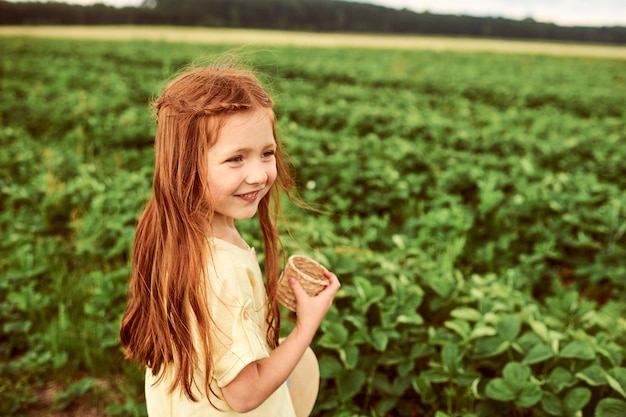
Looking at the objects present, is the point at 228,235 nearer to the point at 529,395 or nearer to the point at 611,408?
the point at 529,395

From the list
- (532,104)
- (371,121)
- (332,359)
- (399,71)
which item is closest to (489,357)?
(332,359)

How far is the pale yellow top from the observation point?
1108mm

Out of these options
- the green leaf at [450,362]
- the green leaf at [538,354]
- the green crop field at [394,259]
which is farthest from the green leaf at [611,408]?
the green leaf at [450,362]

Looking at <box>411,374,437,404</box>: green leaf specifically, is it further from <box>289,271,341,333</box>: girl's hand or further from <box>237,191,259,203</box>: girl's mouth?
<box>237,191,259,203</box>: girl's mouth

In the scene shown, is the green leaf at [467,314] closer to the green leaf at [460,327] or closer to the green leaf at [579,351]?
the green leaf at [460,327]

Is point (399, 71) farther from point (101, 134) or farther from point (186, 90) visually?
point (186, 90)

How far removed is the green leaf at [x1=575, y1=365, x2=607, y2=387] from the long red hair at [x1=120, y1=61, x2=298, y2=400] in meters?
1.34

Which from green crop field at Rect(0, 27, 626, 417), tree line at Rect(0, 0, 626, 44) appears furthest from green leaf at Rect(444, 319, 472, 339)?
tree line at Rect(0, 0, 626, 44)

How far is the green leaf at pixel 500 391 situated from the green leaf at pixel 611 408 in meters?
0.26

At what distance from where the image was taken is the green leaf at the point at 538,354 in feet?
5.91

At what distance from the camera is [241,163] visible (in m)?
1.17

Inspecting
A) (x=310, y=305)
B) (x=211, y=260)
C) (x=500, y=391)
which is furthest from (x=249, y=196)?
(x=500, y=391)

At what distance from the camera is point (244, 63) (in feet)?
4.74

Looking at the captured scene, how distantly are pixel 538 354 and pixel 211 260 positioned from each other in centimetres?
131
